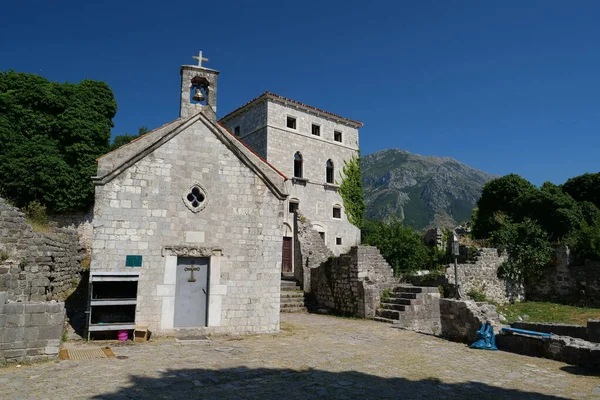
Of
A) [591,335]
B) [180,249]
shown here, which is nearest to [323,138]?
[180,249]

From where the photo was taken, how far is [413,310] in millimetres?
15445

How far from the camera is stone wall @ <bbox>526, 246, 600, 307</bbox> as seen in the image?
21594mm

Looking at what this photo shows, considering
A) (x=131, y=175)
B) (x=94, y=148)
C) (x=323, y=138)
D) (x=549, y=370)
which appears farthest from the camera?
(x=323, y=138)

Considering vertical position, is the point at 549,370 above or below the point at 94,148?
below

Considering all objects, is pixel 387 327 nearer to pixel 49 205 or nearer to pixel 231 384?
pixel 231 384

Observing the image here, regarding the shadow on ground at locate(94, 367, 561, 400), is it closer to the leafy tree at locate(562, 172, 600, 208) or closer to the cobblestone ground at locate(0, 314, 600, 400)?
the cobblestone ground at locate(0, 314, 600, 400)

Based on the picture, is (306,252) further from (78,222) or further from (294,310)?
(78,222)

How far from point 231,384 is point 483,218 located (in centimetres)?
3034

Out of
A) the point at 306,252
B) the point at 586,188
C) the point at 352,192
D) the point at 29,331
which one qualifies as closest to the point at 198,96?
the point at 29,331

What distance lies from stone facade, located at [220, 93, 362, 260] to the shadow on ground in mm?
19803

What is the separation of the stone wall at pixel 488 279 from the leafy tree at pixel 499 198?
7.71 meters

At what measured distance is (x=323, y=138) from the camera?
31344mm

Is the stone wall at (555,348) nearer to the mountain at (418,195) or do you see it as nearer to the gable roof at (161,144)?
the gable roof at (161,144)

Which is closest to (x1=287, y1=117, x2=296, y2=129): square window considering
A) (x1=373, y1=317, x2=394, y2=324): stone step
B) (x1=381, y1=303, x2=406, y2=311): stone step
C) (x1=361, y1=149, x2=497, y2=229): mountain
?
(x1=381, y1=303, x2=406, y2=311): stone step
